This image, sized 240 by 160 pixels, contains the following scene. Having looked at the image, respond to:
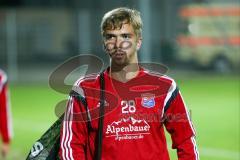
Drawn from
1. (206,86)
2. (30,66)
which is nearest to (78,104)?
(206,86)

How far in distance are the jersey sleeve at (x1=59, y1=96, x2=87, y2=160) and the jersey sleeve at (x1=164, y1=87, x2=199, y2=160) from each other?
1.67 feet

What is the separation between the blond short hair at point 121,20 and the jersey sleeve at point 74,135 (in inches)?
18.9

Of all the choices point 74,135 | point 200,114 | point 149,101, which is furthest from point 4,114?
point 200,114

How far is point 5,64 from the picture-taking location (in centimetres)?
3106

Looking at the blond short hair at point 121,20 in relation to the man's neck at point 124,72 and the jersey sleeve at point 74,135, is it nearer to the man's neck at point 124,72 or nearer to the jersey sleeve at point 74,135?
the man's neck at point 124,72

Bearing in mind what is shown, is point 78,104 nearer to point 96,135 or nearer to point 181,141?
point 96,135

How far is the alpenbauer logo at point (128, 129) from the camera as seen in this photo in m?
4.23

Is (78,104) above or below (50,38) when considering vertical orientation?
above

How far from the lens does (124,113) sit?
4.29 metres

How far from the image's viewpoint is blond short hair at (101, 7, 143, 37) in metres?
4.25

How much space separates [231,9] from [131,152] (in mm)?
28063

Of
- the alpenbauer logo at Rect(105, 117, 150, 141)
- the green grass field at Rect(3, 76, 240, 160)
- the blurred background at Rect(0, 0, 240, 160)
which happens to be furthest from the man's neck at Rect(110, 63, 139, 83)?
the blurred background at Rect(0, 0, 240, 160)

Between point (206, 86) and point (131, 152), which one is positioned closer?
point (131, 152)

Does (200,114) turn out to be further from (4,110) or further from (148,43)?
(148,43)
